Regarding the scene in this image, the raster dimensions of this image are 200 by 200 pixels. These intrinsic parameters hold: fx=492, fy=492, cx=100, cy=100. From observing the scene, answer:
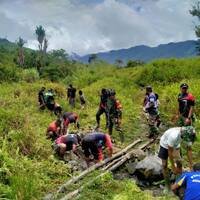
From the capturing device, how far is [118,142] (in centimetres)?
1862

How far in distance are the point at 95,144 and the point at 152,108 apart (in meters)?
4.84

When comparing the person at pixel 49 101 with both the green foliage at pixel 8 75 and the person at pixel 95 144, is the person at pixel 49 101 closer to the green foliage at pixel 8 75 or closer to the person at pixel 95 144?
the person at pixel 95 144

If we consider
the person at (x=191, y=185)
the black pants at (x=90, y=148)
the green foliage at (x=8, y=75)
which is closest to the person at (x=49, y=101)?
the black pants at (x=90, y=148)

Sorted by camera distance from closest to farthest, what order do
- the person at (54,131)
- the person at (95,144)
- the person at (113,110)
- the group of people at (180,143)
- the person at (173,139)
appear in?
the group of people at (180,143) → the person at (173,139) → the person at (95,144) → the person at (54,131) → the person at (113,110)

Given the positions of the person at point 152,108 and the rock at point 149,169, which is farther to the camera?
the person at point 152,108

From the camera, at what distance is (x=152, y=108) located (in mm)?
18625

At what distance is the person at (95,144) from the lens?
14320 mm

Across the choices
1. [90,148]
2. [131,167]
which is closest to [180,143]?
[131,167]

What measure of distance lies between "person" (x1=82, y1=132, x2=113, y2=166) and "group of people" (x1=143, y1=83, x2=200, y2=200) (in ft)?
6.46

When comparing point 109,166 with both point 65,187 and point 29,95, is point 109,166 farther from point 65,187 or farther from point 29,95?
point 29,95

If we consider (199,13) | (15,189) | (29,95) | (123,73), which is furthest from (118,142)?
(199,13)

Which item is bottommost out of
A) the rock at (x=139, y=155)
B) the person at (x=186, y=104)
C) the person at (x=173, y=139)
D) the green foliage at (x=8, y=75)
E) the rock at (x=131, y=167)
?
the rock at (x=131, y=167)

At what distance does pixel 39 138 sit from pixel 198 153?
5310mm

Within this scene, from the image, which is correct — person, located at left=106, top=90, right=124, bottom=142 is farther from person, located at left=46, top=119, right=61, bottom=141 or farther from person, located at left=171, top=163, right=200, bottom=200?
person, located at left=171, top=163, right=200, bottom=200
